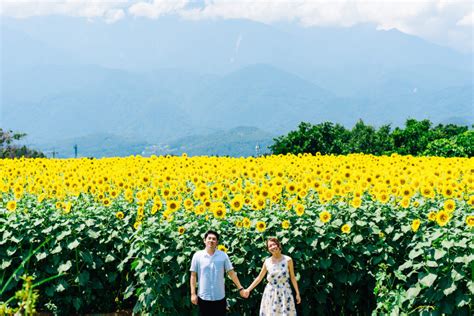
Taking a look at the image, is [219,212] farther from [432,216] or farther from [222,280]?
[432,216]

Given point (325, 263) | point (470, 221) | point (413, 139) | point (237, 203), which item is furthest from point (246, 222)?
point (413, 139)

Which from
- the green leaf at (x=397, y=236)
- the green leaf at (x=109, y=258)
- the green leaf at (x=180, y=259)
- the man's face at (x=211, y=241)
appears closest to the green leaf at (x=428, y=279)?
the green leaf at (x=397, y=236)

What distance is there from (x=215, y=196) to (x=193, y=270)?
1857 millimetres

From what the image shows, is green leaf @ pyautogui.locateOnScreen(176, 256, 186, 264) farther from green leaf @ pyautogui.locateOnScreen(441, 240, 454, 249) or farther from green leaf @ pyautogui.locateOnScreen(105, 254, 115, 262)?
green leaf @ pyautogui.locateOnScreen(441, 240, 454, 249)

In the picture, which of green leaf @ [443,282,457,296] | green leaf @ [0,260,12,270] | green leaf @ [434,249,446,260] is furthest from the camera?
green leaf @ [0,260,12,270]

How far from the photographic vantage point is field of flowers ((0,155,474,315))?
6832 mm

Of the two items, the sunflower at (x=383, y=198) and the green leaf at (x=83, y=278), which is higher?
the sunflower at (x=383, y=198)

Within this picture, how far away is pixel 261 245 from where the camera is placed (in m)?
7.42

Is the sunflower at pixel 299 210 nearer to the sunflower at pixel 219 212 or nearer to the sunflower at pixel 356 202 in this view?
the sunflower at pixel 356 202

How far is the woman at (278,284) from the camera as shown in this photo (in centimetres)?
684

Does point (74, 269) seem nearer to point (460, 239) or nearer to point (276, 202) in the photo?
point (276, 202)

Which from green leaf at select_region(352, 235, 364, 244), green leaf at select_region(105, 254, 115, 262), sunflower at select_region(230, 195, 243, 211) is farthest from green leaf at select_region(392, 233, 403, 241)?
green leaf at select_region(105, 254, 115, 262)

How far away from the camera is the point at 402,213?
776 centimetres

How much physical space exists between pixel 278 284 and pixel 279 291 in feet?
0.26
